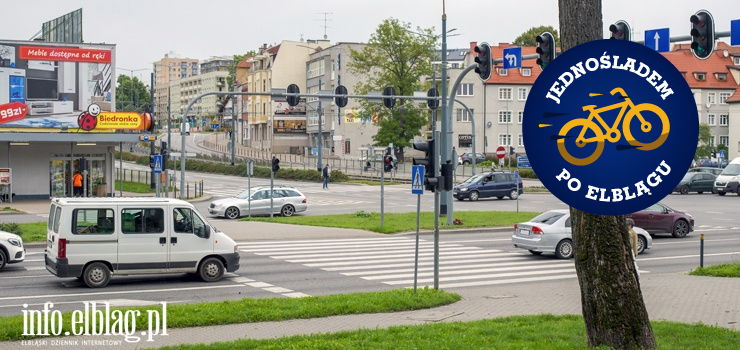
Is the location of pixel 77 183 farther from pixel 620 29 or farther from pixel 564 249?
pixel 620 29

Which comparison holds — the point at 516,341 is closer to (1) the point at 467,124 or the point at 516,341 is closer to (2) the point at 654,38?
(2) the point at 654,38

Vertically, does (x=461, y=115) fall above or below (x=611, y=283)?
above

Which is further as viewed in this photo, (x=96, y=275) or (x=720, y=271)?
(x=720, y=271)

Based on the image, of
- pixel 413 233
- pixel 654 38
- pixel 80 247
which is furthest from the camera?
pixel 413 233

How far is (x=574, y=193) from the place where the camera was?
21.2ft

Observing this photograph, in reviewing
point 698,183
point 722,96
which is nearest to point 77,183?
point 698,183

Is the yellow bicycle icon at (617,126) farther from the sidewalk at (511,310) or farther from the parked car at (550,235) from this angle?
the parked car at (550,235)

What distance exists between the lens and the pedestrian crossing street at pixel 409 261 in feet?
67.8

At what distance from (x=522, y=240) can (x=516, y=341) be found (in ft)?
50.2

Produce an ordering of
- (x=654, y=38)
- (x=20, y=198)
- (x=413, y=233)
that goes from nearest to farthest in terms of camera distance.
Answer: (x=654, y=38) → (x=413, y=233) → (x=20, y=198)

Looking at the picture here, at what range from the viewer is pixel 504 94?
3728 inches

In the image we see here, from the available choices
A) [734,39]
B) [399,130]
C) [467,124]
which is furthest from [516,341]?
[467,124]

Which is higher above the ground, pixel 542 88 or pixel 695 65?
pixel 695 65

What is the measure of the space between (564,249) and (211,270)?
34.9 feet
